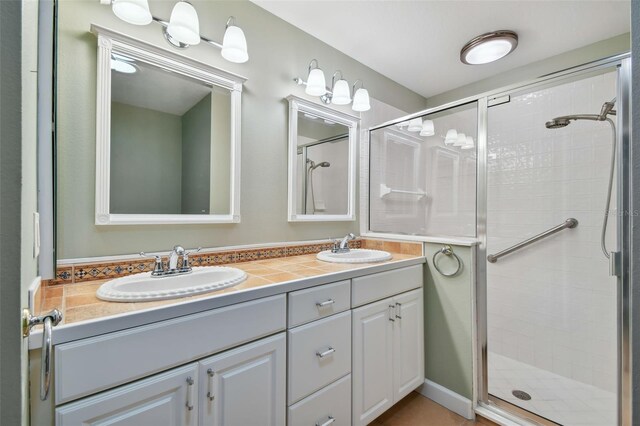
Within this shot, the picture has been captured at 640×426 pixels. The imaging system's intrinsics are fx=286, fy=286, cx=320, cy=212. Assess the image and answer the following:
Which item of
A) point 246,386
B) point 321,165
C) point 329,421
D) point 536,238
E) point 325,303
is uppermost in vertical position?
point 321,165

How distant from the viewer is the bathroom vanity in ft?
2.49

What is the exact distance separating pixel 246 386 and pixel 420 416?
46.8 inches

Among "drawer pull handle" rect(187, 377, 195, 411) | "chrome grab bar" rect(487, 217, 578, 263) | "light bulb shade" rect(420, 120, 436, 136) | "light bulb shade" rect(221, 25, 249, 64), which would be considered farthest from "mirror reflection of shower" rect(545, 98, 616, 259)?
"drawer pull handle" rect(187, 377, 195, 411)

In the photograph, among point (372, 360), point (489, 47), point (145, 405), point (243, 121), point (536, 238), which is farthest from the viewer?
point (536, 238)

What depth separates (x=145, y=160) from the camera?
1.32 metres

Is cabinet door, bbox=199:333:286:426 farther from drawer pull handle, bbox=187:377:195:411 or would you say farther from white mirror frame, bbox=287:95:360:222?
white mirror frame, bbox=287:95:360:222

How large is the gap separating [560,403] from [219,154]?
2467 mm

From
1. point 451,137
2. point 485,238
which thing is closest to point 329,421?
point 485,238

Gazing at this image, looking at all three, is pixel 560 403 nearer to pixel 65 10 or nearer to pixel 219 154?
pixel 219 154

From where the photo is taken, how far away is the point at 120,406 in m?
0.79

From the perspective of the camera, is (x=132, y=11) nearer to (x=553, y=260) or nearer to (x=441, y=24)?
(x=441, y=24)

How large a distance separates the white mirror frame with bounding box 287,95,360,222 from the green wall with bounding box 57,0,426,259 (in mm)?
45

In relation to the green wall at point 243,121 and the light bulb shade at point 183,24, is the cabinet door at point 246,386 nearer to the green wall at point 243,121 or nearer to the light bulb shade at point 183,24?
the green wall at point 243,121

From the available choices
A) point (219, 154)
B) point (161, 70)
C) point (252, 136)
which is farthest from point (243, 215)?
point (161, 70)
